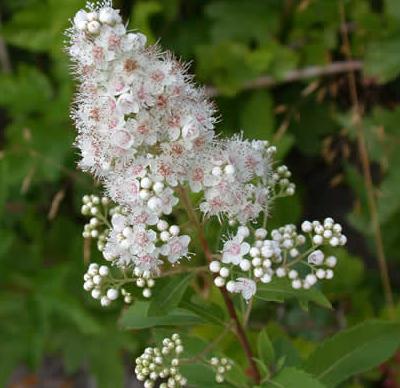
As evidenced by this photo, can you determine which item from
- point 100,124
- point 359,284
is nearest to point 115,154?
point 100,124

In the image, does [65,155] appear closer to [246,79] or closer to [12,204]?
[12,204]

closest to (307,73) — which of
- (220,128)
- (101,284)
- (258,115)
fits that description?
(258,115)

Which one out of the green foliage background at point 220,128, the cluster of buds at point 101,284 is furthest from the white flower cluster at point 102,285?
the green foliage background at point 220,128

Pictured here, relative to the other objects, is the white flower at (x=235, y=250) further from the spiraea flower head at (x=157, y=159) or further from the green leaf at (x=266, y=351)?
the green leaf at (x=266, y=351)

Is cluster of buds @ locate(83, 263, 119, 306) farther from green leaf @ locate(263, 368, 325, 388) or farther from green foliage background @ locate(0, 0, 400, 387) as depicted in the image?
green foliage background @ locate(0, 0, 400, 387)

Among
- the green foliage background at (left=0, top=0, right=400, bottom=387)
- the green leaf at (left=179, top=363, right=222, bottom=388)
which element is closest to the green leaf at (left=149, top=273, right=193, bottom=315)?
the green leaf at (left=179, top=363, right=222, bottom=388)
